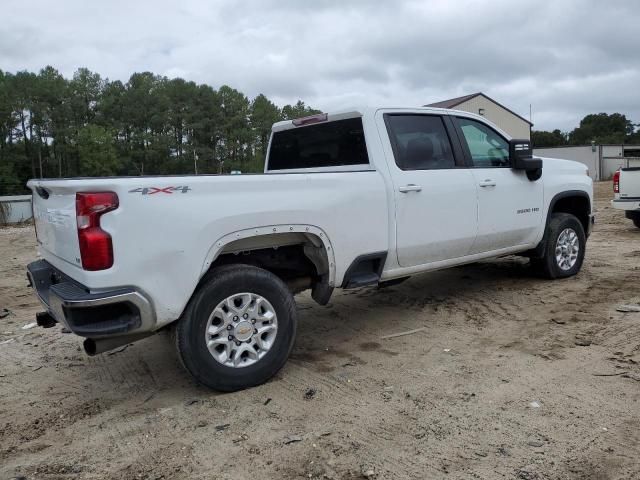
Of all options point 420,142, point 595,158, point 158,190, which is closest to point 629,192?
point 420,142

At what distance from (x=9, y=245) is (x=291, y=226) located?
38.8 ft

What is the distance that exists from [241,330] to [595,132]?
5127 inches

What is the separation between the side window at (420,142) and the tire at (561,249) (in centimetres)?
191

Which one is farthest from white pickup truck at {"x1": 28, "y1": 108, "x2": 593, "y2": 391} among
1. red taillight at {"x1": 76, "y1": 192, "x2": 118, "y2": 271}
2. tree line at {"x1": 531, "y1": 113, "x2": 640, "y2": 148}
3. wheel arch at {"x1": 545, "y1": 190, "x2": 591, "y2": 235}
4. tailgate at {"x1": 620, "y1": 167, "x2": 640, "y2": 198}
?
tree line at {"x1": 531, "y1": 113, "x2": 640, "y2": 148}

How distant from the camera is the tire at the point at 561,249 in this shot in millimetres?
6172

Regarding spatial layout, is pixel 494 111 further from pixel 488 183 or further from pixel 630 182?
pixel 488 183

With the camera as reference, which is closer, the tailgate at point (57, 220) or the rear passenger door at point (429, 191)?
the tailgate at point (57, 220)

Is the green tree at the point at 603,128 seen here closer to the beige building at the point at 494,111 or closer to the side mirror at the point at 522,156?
the beige building at the point at 494,111

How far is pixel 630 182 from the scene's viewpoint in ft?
36.0

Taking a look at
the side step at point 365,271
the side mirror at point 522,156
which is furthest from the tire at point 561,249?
the side step at point 365,271

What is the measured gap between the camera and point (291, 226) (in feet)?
12.5

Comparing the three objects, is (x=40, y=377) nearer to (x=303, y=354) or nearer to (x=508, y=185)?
(x=303, y=354)

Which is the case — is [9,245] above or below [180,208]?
below

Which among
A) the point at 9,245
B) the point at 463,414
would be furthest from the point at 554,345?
the point at 9,245
